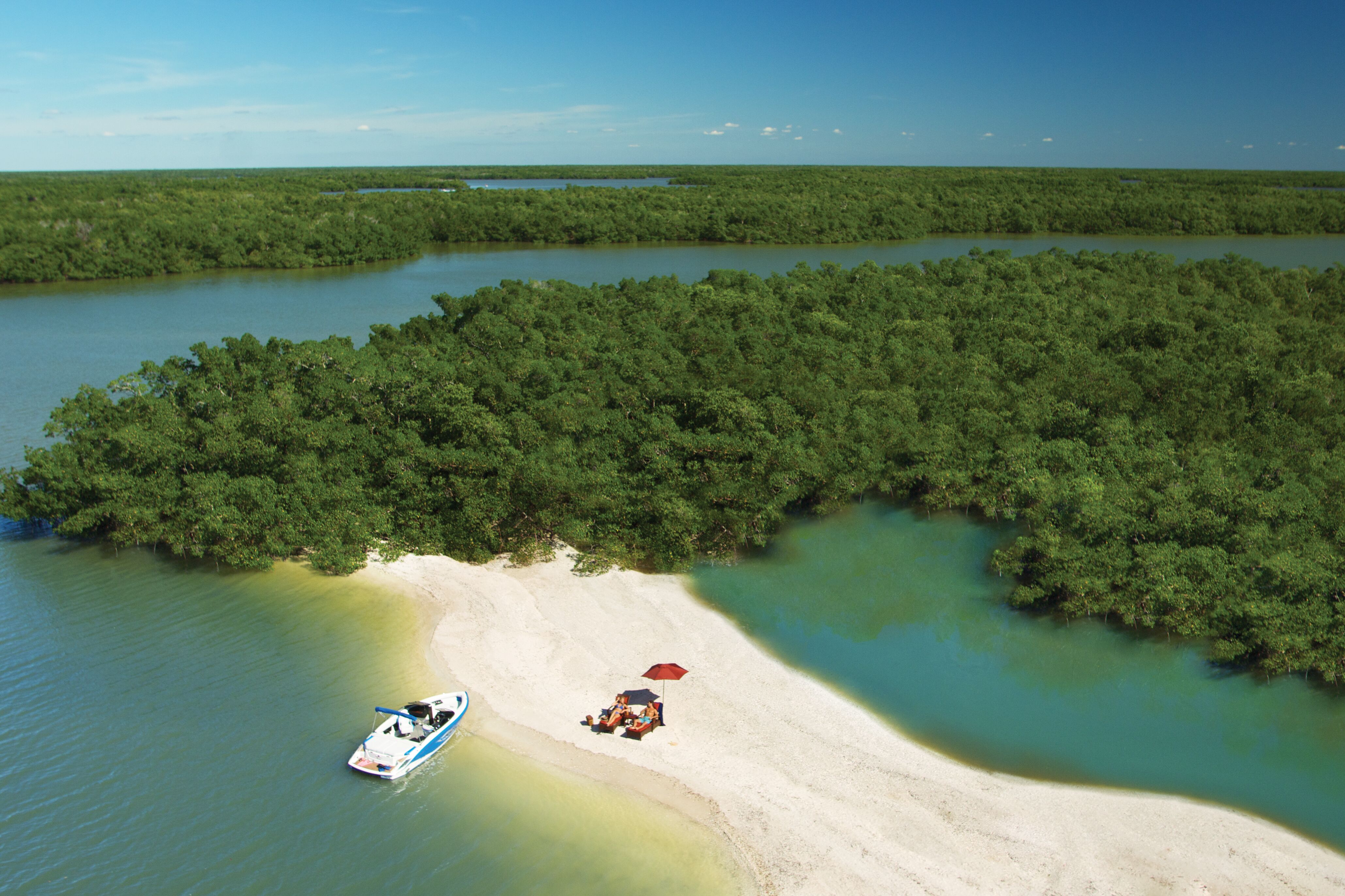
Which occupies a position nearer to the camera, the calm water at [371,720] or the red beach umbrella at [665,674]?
the calm water at [371,720]

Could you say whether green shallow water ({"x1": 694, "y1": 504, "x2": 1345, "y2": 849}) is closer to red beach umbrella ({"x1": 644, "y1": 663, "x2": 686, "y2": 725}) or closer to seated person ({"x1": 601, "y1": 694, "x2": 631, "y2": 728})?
red beach umbrella ({"x1": 644, "y1": 663, "x2": 686, "y2": 725})

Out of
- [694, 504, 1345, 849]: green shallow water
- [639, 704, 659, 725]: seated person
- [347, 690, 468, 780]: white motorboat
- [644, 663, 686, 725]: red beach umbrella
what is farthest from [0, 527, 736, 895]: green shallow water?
[694, 504, 1345, 849]: green shallow water

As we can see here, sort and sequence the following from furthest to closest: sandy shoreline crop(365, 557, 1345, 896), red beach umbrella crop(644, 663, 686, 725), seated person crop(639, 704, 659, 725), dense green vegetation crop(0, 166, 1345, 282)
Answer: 1. dense green vegetation crop(0, 166, 1345, 282)
2. red beach umbrella crop(644, 663, 686, 725)
3. seated person crop(639, 704, 659, 725)
4. sandy shoreline crop(365, 557, 1345, 896)

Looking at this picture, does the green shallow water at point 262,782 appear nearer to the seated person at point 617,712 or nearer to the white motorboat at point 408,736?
the white motorboat at point 408,736

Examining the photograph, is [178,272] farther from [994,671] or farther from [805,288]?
[994,671]

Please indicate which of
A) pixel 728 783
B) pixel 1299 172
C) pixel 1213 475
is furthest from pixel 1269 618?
pixel 1299 172

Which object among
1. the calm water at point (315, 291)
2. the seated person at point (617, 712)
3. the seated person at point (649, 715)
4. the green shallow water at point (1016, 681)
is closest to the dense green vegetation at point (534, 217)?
the calm water at point (315, 291)

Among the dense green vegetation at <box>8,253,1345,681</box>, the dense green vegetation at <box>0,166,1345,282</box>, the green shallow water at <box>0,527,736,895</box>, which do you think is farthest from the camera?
the dense green vegetation at <box>0,166,1345,282</box>
